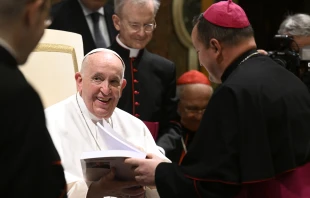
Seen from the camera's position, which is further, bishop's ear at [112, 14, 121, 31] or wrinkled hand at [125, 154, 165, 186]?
bishop's ear at [112, 14, 121, 31]

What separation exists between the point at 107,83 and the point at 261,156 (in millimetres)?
1140

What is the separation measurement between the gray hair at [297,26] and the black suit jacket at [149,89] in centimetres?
144

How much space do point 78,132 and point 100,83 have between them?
30 cm

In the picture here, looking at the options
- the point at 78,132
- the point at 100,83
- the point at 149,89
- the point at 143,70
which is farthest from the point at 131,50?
the point at 78,132

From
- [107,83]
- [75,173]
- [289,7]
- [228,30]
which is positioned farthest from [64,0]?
[289,7]

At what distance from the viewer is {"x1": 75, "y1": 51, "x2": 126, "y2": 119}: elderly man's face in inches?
141

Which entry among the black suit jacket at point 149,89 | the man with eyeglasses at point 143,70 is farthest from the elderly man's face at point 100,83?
the black suit jacket at point 149,89

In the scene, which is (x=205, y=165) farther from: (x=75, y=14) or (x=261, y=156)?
(x=75, y=14)

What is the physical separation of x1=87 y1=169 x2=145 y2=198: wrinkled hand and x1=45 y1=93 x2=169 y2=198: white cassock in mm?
108

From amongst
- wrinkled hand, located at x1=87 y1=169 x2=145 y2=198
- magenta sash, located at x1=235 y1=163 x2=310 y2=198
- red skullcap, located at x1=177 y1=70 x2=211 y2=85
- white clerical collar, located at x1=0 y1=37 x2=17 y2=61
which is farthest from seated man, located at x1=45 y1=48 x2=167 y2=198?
red skullcap, located at x1=177 y1=70 x2=211 y2=85

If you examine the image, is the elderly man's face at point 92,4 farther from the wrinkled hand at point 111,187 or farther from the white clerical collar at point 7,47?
the white clerical collar at point 7,47

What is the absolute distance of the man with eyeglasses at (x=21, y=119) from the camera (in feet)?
5.57

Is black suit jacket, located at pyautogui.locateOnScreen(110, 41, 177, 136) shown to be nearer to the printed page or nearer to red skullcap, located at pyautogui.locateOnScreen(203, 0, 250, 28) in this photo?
the printed page

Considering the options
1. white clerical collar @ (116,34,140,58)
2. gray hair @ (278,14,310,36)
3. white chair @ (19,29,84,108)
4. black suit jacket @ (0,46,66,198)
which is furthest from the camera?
gray hair @ (278,14,310,36)
